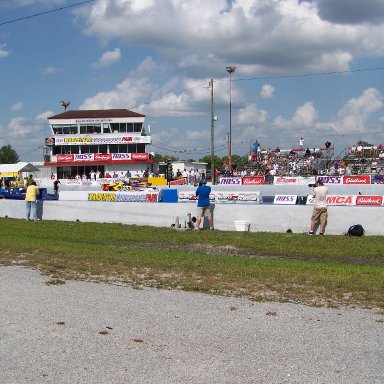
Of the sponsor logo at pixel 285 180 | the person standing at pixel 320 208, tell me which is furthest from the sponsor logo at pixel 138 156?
the person standing at pixel 320 208

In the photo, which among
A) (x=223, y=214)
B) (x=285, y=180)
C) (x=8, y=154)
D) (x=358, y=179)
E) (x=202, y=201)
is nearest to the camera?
(x=202, y=201)

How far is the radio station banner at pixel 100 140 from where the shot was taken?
81062 millimetres

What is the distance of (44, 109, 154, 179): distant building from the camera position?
80188 mm

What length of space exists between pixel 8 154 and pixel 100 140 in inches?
3445

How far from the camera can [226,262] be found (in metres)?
12.4

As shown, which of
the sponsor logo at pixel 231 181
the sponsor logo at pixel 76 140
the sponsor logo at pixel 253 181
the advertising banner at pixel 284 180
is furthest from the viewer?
the sponsor logo at pixel 76 140

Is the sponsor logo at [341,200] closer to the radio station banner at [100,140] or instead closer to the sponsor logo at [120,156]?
the sponsor logo at [120,156]

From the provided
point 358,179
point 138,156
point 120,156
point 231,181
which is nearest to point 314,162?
point 231,181

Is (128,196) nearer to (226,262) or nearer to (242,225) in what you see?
(242,225)

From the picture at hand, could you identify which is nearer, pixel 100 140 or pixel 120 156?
pixel 120 156

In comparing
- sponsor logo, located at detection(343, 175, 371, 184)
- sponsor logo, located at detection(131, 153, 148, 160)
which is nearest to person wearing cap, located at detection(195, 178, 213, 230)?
sponsor logo, located at detection(343, 175, 371, 184)

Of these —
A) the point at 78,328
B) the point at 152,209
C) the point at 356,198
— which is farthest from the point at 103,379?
the point at 356,198

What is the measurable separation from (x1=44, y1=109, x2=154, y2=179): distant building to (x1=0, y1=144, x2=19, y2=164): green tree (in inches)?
3081

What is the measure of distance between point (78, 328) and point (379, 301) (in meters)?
4.20
